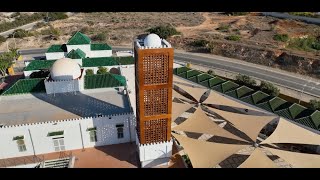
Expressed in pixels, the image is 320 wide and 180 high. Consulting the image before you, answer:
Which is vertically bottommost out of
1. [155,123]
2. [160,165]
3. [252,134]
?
[160,165]

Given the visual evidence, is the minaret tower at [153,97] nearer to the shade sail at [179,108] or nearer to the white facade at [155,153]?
the white facade at [155,153]

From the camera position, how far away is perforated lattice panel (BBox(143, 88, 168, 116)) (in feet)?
67.1

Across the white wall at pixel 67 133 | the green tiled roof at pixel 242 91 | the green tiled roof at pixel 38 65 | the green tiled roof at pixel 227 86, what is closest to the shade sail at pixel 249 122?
the green tiled roof at pixel 242 91

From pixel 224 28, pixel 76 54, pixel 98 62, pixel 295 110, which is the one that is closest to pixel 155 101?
pixel 295 110

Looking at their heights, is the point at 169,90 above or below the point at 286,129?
above

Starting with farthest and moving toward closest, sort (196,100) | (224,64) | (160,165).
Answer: (224,64) < (196,100) < (160,165)

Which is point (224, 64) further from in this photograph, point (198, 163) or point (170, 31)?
point (198, 163)

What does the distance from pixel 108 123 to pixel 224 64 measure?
28680 millimetres

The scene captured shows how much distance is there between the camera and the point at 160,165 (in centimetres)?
2306

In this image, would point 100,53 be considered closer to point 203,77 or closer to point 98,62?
point 98,62

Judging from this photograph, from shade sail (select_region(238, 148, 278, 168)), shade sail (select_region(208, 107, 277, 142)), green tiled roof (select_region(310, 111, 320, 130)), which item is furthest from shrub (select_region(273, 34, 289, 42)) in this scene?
shade sail (select_region(238, 148, 278, 168))

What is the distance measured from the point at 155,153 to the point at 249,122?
8901mm

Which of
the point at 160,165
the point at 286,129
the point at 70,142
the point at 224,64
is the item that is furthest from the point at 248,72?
the point at 70,142

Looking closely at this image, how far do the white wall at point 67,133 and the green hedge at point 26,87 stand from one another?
5.72m
